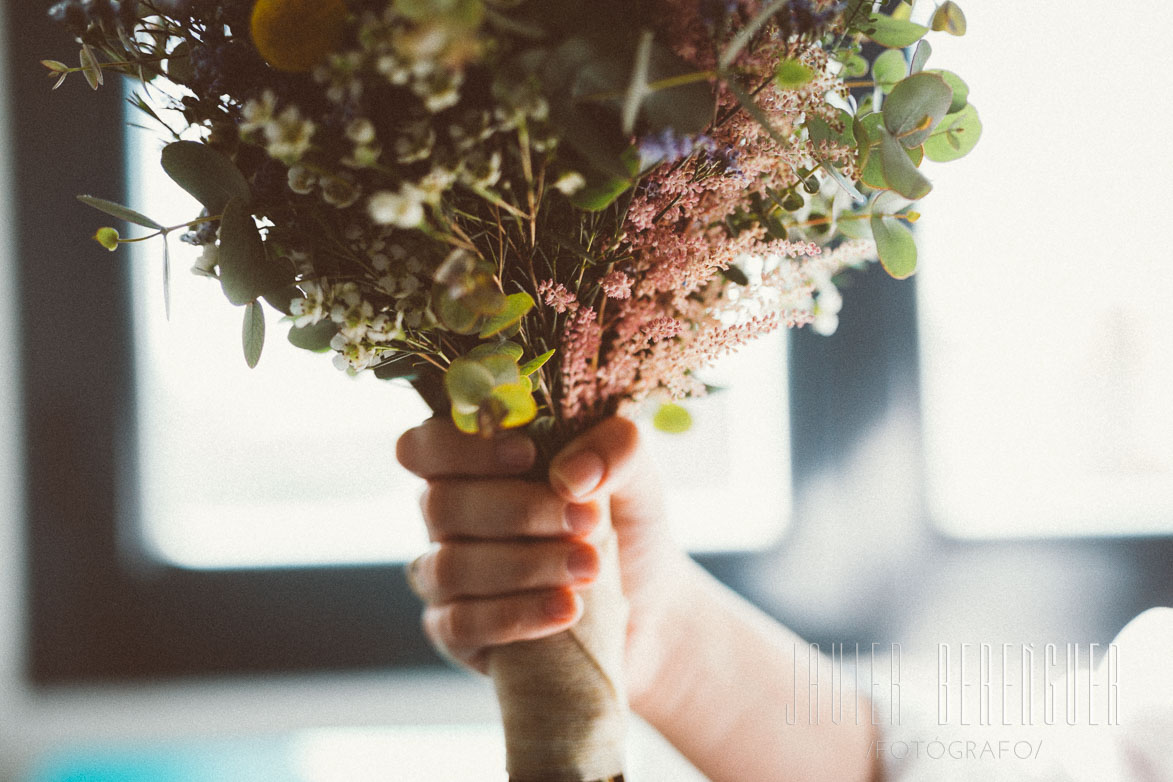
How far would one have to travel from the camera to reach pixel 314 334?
0.42 metres

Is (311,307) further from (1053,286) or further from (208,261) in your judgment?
(1053,286)

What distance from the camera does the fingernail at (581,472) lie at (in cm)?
45

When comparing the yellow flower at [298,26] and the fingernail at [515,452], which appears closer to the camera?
the yellow flower at [298,26]

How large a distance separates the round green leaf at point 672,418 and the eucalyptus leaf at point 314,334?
0.27m

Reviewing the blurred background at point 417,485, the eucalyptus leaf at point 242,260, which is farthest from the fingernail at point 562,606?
the blurred background at point 417,485

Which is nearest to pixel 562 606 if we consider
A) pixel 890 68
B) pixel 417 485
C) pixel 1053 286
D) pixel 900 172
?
pixel 900 172

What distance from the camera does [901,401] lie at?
117 cm

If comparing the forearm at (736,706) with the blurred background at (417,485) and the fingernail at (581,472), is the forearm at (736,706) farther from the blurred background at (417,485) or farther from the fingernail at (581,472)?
the blurred background at (417,485)

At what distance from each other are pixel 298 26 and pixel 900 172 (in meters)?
0.32

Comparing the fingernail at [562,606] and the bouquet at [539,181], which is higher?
the bouquet at [539,181]

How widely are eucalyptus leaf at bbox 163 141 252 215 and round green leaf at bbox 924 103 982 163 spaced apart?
448 millimetres

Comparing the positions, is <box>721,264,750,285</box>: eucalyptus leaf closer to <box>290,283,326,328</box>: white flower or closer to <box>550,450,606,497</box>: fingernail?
<box>550,450,606,497</box>: fingernail

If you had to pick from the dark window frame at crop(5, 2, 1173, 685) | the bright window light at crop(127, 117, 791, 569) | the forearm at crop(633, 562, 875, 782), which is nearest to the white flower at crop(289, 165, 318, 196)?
the forearm at crop(633, 562, 875, 782)

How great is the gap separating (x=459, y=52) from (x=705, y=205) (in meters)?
0.22
